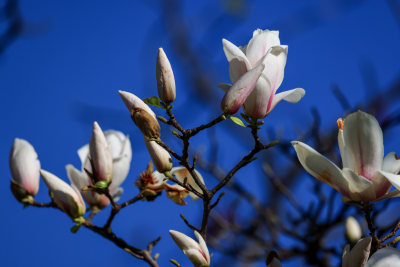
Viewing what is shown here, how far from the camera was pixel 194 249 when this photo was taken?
939 mm

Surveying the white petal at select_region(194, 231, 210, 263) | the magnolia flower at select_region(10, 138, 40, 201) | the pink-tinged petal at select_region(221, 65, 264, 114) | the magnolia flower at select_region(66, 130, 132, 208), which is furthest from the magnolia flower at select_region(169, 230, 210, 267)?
the magnolia flower at select_region(10, 138, 40, 201)

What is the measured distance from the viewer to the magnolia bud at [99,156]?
1074mm

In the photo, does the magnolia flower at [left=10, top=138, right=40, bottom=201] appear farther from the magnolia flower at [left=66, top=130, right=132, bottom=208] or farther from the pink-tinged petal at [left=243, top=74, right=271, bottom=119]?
the pink-tinged petal at [left=243, top=74, right=271, bottom=119]

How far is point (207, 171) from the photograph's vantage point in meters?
2.09

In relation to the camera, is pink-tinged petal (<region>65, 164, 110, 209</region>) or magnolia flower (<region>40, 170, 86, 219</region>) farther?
pink-tinged petal (<region>65, 164, 110, 209</region>)

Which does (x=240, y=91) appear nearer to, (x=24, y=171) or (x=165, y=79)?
(x=165, y=79)

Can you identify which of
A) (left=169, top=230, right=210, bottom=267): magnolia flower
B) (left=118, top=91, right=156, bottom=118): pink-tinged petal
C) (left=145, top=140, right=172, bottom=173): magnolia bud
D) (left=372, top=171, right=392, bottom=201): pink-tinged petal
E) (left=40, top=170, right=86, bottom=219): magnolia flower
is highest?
(left=118, top=91, right=156, bottom=118): pink-tinged petal

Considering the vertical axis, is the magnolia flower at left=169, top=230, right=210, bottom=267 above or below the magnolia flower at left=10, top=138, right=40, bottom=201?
below

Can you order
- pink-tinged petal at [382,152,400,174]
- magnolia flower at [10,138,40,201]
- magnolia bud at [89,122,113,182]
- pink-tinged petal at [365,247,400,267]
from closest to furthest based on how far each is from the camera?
1. pink-tinged petal at [365,247,400,267]
2. pink-tinged petal at [382,152,400,174]
3. magnolia bud at [89,122,113,182]
4. magnolia flower at [10,138,40,201]

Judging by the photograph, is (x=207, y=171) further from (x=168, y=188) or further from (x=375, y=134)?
(x=375, y=134)

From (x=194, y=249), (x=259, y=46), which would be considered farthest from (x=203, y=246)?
(x=259, y=46)

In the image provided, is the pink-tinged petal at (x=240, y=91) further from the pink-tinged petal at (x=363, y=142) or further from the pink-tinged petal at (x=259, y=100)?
the pink-tinged petal at (x=363, y=142)

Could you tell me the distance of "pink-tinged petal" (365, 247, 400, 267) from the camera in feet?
2.82

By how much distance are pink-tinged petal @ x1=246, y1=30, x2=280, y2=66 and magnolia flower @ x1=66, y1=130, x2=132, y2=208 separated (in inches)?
17.8
